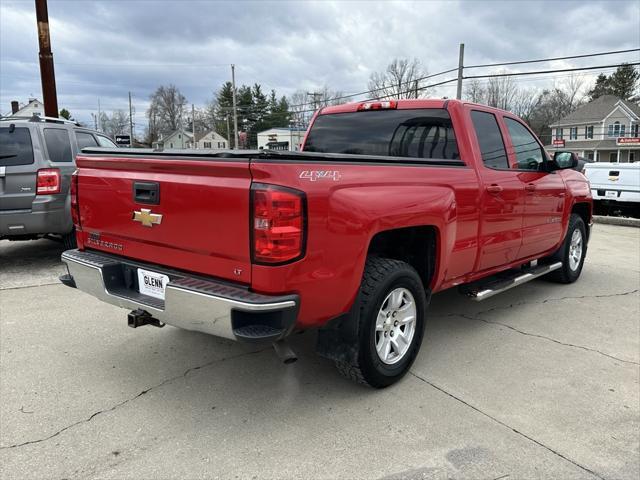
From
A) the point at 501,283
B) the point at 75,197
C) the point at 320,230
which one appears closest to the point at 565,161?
the point at 501,283

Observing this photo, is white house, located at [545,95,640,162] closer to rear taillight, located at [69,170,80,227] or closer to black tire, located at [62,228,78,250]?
black tire, located at [62,228,78,250]

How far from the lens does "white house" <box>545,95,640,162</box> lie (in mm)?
51469

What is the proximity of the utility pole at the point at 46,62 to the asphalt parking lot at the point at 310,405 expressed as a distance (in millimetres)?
7860

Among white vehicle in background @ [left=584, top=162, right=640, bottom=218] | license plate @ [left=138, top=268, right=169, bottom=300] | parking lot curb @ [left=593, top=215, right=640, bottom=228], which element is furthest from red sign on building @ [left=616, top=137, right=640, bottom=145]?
license plate @ [left=138, top=268, right=169, bottom=300]

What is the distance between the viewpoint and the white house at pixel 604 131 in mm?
51469

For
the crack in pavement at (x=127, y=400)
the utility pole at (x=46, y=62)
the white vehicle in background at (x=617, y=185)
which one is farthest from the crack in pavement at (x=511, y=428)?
the utility pole at (x=46, y=62)

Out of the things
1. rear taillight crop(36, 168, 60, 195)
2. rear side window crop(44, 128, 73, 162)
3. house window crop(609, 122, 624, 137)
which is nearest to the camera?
rear taillight crop(36, 168, 60, 195)

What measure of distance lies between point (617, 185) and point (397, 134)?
10312 millimetres

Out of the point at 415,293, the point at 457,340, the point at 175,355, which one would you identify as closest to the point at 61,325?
the point at 175,355

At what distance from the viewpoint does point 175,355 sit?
390 cm

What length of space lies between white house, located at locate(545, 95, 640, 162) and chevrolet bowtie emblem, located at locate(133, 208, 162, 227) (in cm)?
5515

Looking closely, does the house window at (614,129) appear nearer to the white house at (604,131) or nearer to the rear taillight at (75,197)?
the white house at (604,131)

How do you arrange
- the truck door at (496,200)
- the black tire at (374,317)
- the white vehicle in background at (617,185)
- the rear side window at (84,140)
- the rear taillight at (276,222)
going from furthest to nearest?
the white vehicle in background at (617,185) < the rear side window at (84,140) < the truck door at (496,200) < the black tire at (374,317) < the rear taillight at (276,222)

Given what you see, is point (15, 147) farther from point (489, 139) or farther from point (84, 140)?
point (489, 139)
